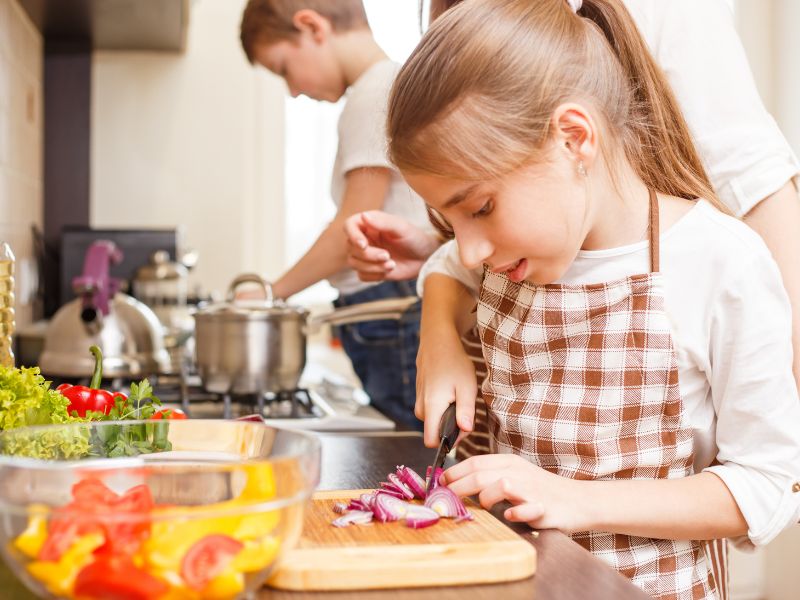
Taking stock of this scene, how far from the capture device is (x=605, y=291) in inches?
36.3

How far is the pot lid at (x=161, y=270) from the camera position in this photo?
→ 259cm

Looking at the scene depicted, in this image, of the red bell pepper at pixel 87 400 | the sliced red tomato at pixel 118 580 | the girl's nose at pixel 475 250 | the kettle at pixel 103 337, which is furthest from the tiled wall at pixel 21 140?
the sliced red tomato at pixel 118 580

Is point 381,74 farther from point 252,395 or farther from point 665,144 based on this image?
point 665,144

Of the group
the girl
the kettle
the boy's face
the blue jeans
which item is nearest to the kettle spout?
the kettle

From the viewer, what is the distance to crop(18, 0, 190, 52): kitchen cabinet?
2506 mm

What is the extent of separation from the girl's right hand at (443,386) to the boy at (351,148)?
Result: 629 mm

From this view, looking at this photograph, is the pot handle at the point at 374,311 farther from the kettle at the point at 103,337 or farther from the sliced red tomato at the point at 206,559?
the sliced red tomato at the point at 206,559

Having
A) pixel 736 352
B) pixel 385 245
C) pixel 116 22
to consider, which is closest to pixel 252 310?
pixel 385 245

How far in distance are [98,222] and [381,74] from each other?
1.65m

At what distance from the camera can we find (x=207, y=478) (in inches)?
20.7

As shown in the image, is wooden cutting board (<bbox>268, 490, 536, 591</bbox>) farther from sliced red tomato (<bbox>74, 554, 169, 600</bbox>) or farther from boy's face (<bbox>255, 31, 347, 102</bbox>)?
boy's face (<bbox>255, 31, 347, 102</bbox>)

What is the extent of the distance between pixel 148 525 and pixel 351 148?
50.2 inches

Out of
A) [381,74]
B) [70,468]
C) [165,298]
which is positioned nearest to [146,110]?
[165,298]

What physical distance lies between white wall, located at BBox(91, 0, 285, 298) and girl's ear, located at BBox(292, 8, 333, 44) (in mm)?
1402
